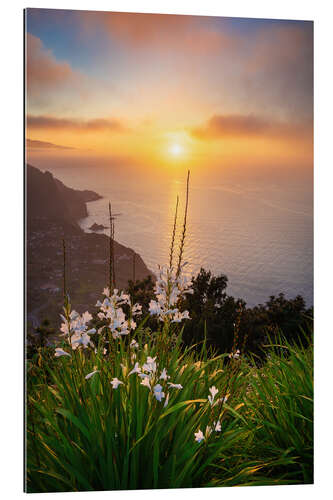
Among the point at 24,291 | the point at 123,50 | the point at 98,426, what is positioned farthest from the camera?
the point at 123,50

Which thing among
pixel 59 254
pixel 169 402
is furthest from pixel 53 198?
pixel 169 402

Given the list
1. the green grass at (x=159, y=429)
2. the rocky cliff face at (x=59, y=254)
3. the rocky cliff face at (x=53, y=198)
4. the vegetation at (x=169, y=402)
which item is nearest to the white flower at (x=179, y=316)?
the vegetation at (x=169, y=402)

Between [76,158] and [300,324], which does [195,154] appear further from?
[300,324]

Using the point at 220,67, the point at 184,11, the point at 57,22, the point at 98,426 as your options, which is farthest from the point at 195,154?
the point at 98,426

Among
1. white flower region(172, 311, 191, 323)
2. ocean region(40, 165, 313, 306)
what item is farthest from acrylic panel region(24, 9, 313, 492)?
white flower region(172, 311, 191, 323)

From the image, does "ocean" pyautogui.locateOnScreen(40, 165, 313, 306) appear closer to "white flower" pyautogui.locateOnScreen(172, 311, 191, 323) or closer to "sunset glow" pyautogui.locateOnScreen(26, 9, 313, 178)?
"sunset glow" pyautogui.locateOnScreen(26, 9, 313, 178)
